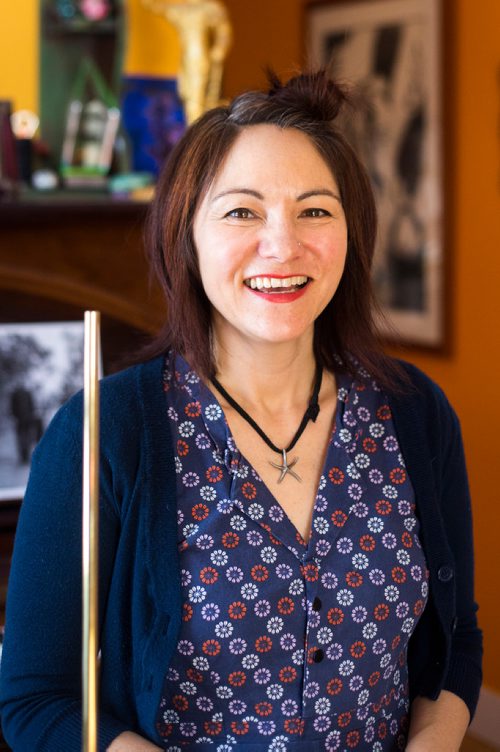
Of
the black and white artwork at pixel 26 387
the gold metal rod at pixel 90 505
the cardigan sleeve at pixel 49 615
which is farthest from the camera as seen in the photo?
the black and white artwork at pixel 26 387

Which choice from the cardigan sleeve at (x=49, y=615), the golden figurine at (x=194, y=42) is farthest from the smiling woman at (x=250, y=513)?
the golden figurine at (x=194, y=42)

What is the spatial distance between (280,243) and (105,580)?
49 centimetres

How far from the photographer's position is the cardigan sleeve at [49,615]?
1401 mm

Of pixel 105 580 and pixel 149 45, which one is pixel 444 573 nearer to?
pixel 105 580

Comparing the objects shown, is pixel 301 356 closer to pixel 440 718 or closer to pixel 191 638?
pixel 191 638

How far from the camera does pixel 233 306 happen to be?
148 cm

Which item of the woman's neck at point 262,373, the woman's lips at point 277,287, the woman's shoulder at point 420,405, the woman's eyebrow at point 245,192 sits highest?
the woman's eyebrow at point 245,192

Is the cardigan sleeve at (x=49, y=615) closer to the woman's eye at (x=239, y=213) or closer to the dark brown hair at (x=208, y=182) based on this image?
the dark brown hair at (x=208, y=182)

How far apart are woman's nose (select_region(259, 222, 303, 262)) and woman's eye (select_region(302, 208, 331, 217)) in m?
0.05

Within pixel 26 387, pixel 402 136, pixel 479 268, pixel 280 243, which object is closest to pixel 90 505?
pixel 280 243

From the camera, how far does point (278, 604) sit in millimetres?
1430

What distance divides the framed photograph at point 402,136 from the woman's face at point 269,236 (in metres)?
1.71

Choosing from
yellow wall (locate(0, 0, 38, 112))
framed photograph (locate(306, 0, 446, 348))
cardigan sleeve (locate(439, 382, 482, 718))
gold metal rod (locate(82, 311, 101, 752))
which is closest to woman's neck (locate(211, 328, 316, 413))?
cardigan sleeve (locate(439, 382, 482, 718))

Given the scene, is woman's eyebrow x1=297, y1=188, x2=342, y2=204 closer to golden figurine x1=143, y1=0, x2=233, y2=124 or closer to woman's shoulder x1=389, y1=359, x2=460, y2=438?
woman's shoulder x1=389, y1=359, x2=460, y2=438
